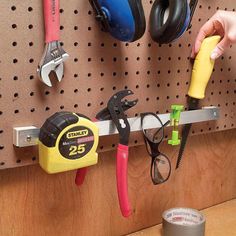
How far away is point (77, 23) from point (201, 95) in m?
0.27

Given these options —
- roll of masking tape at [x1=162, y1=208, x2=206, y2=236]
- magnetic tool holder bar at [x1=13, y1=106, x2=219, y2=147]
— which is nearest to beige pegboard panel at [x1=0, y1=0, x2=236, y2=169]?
magnetic tool holder bar at [x1=13, y1=106, x2=219, y2=147]

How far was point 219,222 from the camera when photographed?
2.68 feet

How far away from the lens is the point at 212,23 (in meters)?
0.70

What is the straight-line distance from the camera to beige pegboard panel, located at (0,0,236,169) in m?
0.54

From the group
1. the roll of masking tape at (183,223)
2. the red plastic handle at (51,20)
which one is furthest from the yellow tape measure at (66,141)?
the roll of masking tape at (183,223)

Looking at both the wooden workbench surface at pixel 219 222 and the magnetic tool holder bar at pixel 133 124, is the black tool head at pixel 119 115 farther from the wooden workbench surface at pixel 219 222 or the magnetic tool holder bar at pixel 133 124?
the wooden workbench surface at pixel 219 222

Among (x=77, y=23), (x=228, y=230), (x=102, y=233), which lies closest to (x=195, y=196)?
(x=228, y=230)

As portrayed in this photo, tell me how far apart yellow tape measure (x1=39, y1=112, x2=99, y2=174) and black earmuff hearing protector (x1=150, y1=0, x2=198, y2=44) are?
0.17 metres

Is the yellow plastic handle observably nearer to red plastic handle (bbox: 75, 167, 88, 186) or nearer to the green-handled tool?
the green-handled tool

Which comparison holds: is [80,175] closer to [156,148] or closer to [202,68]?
[156,148]

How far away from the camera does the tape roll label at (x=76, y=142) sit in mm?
525

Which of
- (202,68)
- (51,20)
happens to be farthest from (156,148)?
(51,20)

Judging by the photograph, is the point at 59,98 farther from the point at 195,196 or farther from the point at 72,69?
the point at 195,196

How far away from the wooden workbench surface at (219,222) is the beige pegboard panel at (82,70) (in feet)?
0.67
